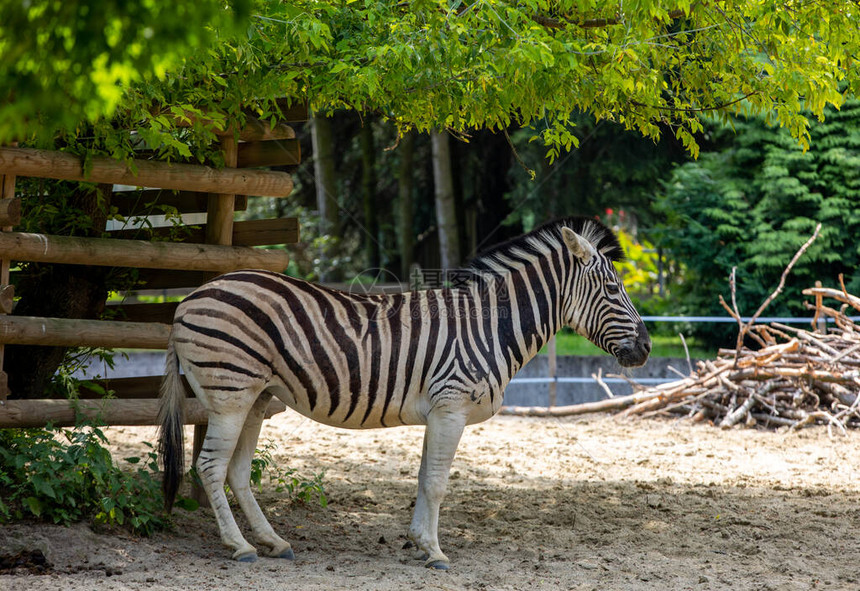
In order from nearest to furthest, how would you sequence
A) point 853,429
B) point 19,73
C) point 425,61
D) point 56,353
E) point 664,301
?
point 19,73
point 425,61
point 56,353
point 853,429
point 664,301

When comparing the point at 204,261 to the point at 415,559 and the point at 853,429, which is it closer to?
the point at 415,559

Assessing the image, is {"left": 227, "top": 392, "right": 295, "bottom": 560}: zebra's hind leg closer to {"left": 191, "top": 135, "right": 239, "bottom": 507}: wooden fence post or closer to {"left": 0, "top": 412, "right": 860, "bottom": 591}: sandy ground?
{"left": 0, "top": 412, "right": 860, "bottom": 591}: sandy ground

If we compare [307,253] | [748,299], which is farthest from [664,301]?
[307,253]

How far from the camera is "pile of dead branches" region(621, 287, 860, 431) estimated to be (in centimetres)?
962

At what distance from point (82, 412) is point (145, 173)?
1582mm

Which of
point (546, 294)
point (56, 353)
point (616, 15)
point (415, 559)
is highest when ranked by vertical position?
point (616, 15)

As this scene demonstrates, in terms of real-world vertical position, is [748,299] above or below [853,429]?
above

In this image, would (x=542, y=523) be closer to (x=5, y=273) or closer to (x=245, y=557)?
(x=245, y=557)

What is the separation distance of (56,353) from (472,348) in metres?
2.98

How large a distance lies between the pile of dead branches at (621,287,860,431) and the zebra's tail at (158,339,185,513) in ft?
23.3

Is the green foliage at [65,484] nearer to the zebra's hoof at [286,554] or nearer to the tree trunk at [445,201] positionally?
the zebra's hoof at [286,554]

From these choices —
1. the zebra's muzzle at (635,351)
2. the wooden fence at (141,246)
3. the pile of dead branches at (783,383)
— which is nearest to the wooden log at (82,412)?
the wooden fence at (141,246)

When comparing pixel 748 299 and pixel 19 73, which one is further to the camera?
pixel 748 299

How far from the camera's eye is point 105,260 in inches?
209
